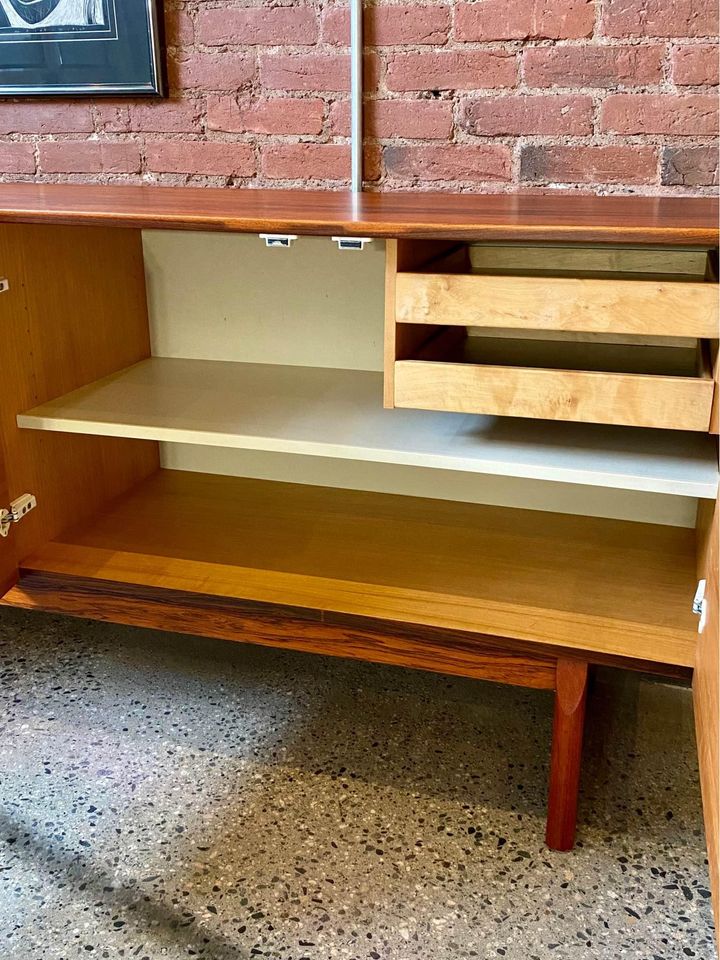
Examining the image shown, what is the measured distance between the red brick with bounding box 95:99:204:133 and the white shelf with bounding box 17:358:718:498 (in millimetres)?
440

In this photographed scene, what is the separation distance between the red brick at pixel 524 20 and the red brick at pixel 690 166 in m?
0.23

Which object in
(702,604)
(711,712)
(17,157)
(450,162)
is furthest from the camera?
(17,157)

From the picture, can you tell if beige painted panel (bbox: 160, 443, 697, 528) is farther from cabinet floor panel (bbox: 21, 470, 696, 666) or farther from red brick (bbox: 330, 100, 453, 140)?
red brick (bbox: 330, 100, 453, 140)

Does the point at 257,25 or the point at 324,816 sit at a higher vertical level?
the point at 257,25

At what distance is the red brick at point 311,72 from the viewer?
148 cm

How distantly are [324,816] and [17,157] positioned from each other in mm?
1315

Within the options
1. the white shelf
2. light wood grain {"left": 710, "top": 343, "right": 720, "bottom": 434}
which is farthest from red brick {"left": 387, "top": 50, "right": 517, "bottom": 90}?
light wood grain {"left": 710, "top": 343, "right": 720, "bottom": 434}

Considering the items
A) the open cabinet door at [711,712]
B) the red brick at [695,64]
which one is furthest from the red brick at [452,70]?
the open cabinet door at [711,712]

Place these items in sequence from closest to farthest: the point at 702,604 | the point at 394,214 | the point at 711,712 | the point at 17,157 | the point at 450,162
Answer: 1. the point at 711,712
2. the point at 702,604
3. the point at 394,214
4. the point at 450,162
5. the point at 17,157

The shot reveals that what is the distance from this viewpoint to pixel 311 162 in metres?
1.55

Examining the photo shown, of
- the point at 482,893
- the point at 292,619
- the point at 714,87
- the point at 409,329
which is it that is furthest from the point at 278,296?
the point at 482,893

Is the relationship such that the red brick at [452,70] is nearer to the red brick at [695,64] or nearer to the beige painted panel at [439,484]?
the red brick at [695,64]

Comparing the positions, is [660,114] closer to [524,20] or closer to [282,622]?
[524,20]

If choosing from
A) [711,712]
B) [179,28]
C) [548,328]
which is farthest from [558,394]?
[179,28]
